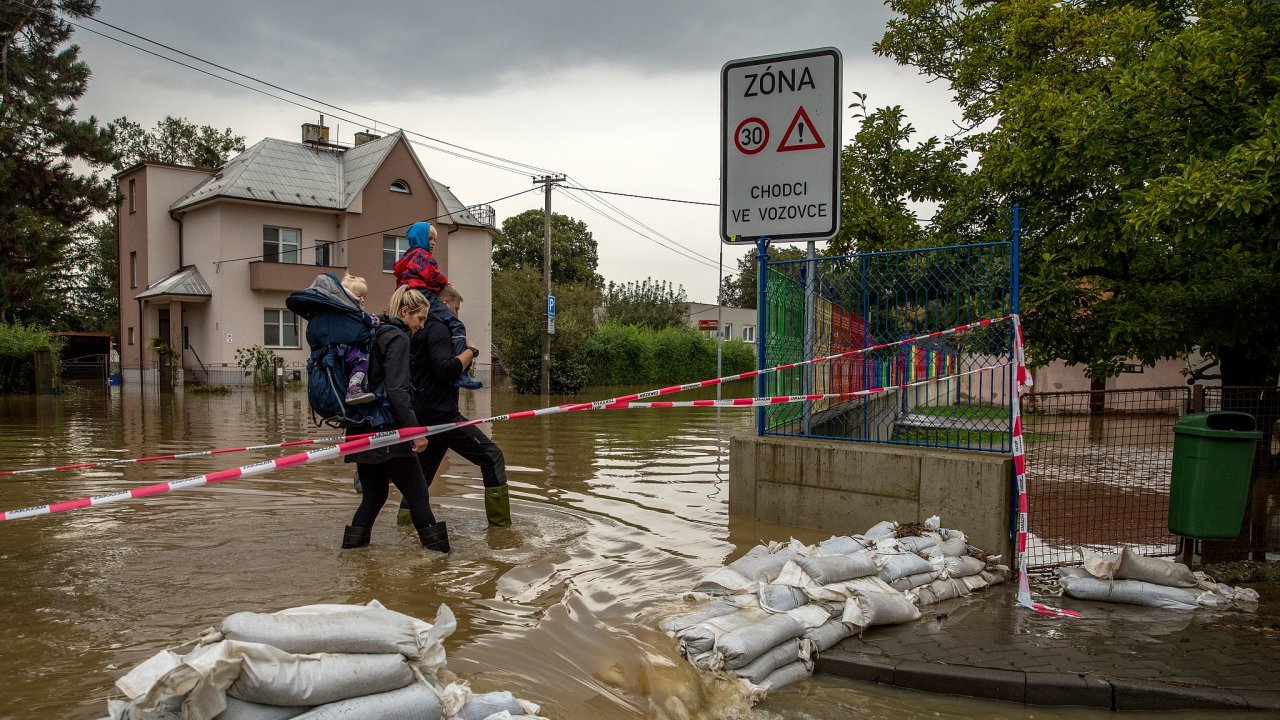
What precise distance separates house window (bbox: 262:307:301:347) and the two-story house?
41mm

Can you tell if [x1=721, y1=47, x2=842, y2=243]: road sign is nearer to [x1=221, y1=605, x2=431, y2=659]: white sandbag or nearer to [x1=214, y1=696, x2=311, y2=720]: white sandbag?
[x1=221, y1=605, x2=431, y2=659]: white sandbag

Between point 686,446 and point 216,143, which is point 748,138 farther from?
point 216,143

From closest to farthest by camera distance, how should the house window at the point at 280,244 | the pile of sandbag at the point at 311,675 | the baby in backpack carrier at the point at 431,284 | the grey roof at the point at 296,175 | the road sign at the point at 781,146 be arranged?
1. the pile of sandbag at the point at 311,675
2. the baby in backpack carrier at the point at 431,284
3. the road sign at the point at 781,146
4. the grey roof at the point at 296,175
5. the house window at the point at 280,244

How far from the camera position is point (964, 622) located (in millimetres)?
5062

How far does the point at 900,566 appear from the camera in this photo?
5.36 meters

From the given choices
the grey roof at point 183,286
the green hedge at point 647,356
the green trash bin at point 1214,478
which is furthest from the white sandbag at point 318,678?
the green hedge at point 647,356

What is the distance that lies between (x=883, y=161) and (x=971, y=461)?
6.00 meters

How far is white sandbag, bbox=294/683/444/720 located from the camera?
296 centimetres

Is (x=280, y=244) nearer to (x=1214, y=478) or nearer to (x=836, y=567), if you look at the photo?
(x=836, y=567)

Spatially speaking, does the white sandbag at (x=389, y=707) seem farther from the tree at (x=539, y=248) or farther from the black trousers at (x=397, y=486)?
the tree at (x=539, y=248)

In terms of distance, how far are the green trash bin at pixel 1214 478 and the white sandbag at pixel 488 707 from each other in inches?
198

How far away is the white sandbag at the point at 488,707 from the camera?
3.19 meters

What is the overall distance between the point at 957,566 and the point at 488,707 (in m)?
3.50

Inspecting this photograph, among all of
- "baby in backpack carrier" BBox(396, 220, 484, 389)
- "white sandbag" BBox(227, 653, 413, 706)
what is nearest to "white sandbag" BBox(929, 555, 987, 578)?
"baby in backpack carrier" BBox(396, 220, 484, 389)
